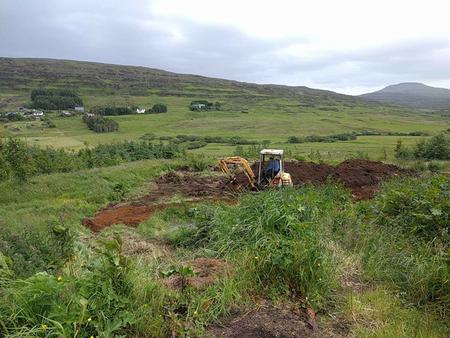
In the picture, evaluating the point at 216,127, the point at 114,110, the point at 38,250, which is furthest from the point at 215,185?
the point at 114,110

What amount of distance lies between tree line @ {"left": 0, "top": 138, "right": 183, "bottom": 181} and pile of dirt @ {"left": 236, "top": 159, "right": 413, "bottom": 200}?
7897mm

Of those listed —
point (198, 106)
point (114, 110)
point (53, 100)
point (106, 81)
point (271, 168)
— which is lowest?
point (114, 110)

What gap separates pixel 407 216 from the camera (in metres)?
6.99

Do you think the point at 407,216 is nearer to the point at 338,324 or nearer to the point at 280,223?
the point at 280,223

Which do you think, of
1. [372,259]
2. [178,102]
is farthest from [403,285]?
[178,102]

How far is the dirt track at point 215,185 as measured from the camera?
12250 mm

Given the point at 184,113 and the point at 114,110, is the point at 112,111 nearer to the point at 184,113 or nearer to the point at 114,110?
the point at 114,110

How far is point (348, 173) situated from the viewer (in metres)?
20.0

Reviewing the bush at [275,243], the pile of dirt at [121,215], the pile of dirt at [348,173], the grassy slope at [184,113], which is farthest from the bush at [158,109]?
the bush at [275,243]

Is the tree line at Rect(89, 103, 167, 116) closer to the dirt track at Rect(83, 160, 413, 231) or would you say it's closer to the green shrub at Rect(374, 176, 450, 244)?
the dirt track at Rect(83, 160, 413, 231)

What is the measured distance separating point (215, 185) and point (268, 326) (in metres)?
14.5

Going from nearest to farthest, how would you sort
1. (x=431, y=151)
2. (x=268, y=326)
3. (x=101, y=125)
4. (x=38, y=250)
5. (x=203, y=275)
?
(x=268, y=326)
(x=203, y=275)
(x=38, y=250)
(x=431, y=151)
(x=101, y=125)

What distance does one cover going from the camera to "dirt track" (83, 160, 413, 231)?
12250mm

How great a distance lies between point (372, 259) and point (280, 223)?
1.33 meters
